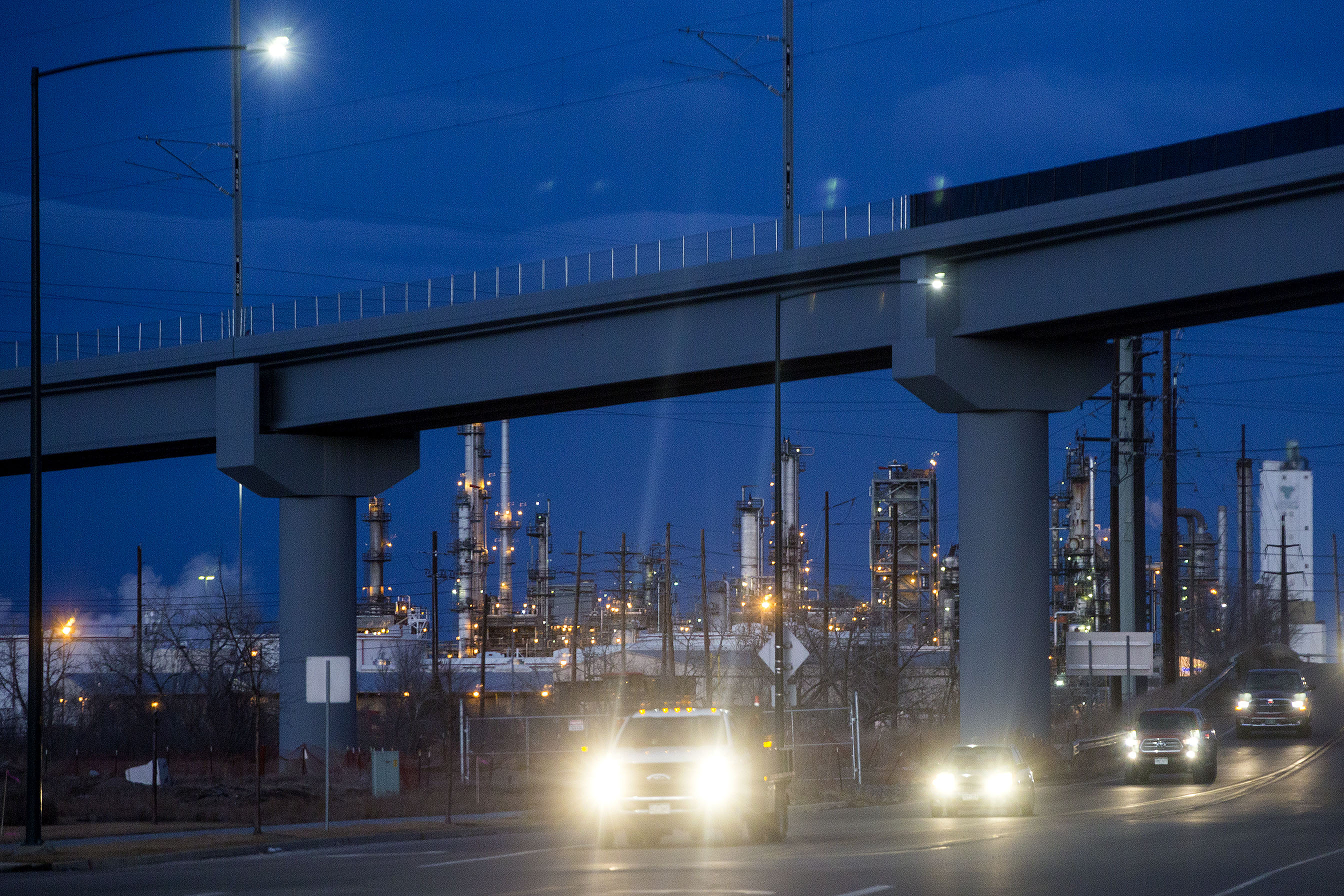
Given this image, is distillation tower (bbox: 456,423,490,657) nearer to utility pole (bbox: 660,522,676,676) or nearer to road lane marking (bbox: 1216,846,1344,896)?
utility pole (bbox: 660,522,676,676)

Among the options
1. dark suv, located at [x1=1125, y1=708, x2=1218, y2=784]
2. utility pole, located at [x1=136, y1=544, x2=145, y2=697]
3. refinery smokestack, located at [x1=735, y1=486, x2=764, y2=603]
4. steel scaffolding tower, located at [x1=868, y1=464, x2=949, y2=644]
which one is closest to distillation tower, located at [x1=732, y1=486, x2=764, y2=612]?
refinery smokestack, located at [x1=735, y1=486, x2=764, y2=603]

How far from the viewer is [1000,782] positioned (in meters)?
28.6

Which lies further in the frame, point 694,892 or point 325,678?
point 325,678

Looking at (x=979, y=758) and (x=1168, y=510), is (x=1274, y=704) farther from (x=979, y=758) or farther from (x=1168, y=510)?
(x=979, y=758)

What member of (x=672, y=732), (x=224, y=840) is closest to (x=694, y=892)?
(x=672, y=732)

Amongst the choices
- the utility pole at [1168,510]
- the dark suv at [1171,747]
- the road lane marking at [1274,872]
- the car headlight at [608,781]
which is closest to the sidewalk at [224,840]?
the car headlight at [608,781]

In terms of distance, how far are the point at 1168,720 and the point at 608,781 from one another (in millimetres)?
21295

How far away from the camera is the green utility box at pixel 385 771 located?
121ft

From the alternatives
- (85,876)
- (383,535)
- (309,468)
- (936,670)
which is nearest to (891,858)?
(85,876)

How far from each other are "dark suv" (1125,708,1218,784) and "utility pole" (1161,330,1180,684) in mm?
22167

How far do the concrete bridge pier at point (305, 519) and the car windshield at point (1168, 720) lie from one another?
19836 mm

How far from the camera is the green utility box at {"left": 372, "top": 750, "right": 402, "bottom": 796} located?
36.9 meters

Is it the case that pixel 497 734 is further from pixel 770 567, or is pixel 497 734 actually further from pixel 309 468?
pixel 770 567

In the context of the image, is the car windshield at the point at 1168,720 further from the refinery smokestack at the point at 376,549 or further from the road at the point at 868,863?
the refinery smokestack at the point at 376,549
